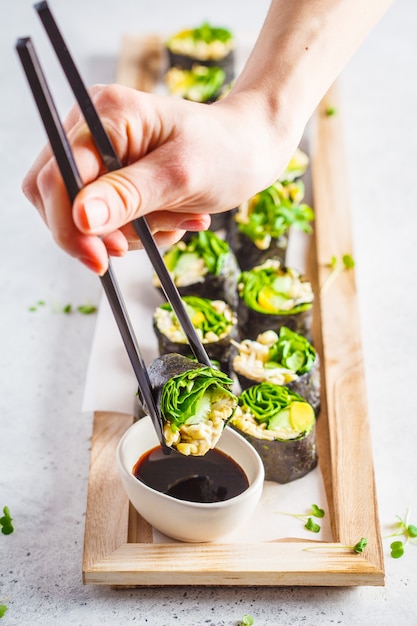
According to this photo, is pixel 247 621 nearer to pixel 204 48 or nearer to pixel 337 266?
pixel 337 266

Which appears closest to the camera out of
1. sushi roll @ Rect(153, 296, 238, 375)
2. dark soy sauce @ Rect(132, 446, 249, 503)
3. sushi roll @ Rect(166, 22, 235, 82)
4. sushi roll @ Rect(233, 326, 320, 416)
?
dark soy sauce @ Rect(132, 446, 249, 503)

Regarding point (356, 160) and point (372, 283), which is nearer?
point (372, 283)

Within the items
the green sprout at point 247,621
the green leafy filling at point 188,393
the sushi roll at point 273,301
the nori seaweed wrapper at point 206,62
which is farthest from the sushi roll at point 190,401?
the nori seaweed wrapper at point 206,62

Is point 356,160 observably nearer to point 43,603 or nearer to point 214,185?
point 214,185

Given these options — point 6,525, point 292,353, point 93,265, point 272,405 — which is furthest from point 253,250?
point 93,265

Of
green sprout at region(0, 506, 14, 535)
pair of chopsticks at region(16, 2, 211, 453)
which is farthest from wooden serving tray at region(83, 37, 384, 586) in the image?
pair of chopsticks at region(16, 2, 211, 453)

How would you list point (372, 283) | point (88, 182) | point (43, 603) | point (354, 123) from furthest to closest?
point (354, 123) → point (372, 283) → point (43, 603) → point (88, 182)

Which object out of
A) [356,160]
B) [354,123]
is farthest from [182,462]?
[354,123]

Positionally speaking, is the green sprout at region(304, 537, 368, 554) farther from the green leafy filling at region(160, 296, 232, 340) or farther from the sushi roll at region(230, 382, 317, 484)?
the green leafy filling at region(160, 296, 232, 340)
